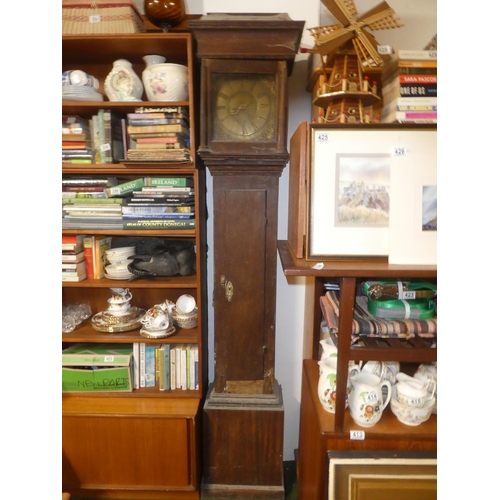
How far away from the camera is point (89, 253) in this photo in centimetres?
167

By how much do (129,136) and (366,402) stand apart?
Answer: 4.46 ft

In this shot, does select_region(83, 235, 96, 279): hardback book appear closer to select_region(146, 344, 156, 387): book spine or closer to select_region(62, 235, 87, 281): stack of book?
select_region(62, 235, 87, 281): stack of book

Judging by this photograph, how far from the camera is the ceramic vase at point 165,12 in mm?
1400

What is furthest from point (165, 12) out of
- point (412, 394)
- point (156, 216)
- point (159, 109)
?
point (412, 394)

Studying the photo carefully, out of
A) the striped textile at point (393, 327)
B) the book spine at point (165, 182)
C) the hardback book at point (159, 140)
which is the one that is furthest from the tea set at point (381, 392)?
the hardback book at point (159, 140)

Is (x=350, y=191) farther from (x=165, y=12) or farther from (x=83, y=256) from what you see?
(x=83, y=256)

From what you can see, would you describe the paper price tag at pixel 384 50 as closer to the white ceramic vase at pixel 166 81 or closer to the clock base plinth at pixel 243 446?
the white ceramic vase at pixel 166 81

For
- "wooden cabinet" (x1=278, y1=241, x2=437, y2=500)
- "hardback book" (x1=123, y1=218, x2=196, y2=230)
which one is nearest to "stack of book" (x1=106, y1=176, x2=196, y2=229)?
"hardback book" (x1=123, y1=218, x2=196, y2=230)

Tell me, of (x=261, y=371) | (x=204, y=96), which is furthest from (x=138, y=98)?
(x=261, y=371)

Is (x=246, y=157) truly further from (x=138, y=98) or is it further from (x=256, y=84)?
(x=138, y=98)

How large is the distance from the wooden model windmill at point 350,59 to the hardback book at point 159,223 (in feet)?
2.32

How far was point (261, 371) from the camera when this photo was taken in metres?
1.60
